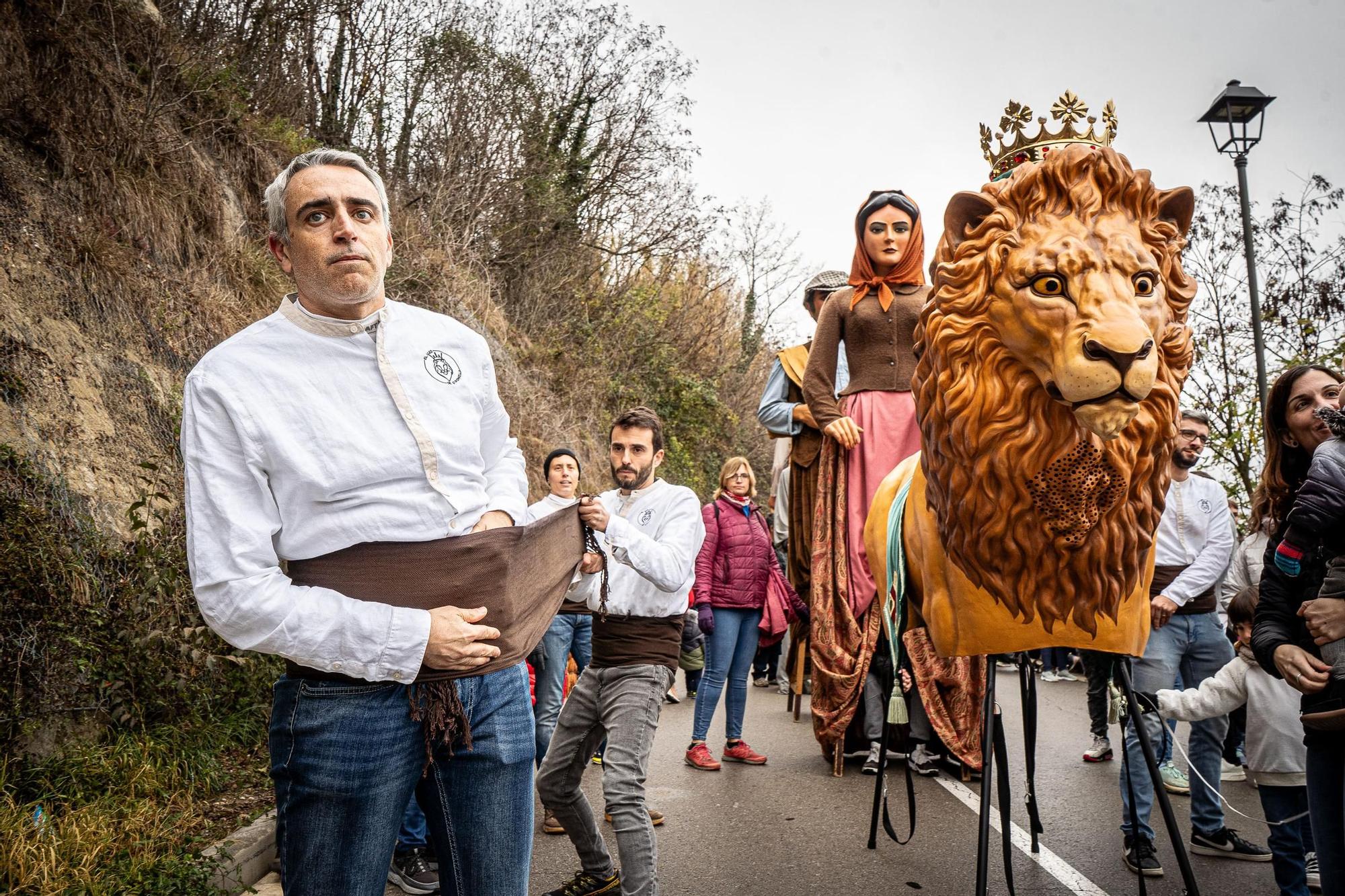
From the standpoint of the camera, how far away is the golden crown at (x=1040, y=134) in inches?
108

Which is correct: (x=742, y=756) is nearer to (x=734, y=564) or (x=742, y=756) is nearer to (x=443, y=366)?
(x=734, y=564)

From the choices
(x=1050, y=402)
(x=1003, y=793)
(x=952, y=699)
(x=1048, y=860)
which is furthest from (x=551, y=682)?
(x=1050, y=402)

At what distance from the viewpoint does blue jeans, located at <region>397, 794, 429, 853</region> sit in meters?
4.27

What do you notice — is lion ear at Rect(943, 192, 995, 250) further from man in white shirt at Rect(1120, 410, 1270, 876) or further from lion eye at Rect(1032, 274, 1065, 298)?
man in white shirt at Rect(1120, 410, 1270, 876)

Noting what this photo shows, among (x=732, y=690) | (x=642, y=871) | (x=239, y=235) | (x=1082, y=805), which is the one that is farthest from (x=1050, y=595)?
(x=239, y=235)

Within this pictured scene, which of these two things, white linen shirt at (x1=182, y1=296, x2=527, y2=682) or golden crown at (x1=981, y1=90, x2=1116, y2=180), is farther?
golden crown at (x1=981, y1=90, x2=1116, y2=180)

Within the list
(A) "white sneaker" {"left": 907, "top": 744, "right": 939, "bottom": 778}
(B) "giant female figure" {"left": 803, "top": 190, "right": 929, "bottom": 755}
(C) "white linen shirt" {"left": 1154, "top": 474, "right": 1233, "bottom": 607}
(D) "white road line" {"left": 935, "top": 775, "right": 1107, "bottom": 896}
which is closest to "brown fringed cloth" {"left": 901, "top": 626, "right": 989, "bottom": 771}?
(D) "white road line" {"left": 935, "top": 775, "right": 1107, "bottom": 896}

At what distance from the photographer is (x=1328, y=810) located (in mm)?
2570

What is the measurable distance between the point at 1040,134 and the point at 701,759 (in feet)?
15.8

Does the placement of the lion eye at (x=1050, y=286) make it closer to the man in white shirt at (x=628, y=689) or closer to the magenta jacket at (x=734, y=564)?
the man in white shirt at (x=628, y=689)

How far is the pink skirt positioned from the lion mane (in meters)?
1.46

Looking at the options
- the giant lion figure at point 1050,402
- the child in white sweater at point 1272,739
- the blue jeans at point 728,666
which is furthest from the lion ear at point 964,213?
the blue jeans at point 728,666

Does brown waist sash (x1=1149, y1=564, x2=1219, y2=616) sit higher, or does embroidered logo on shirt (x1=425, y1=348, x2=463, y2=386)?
embroidered logo on shirt (x1=425, y1=348, x2=463, y2=386)

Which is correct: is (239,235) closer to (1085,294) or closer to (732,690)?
(732,690)
